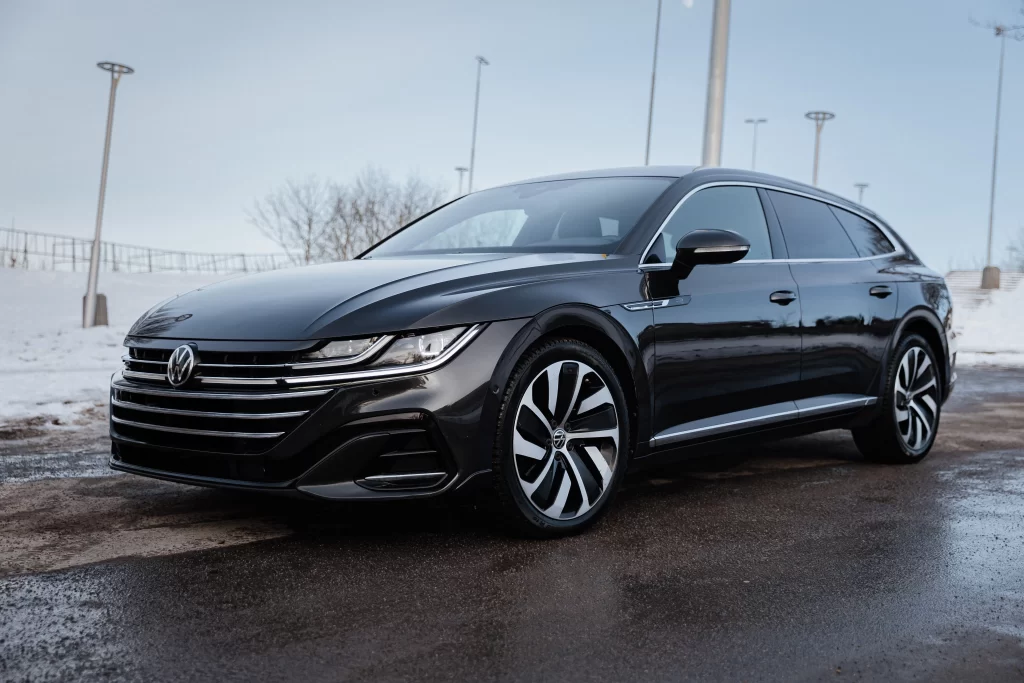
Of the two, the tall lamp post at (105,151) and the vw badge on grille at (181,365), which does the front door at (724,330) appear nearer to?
the vw badge on grille at (181,365)

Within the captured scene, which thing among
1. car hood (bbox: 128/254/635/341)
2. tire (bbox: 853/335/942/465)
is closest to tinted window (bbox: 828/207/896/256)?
tire (bbox: 853/335/942/465)

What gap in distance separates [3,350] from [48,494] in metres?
12.2

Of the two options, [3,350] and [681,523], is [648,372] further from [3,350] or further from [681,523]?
[3,350]

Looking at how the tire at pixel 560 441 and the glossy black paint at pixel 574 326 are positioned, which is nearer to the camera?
the glossy black paint at pixel 574 326

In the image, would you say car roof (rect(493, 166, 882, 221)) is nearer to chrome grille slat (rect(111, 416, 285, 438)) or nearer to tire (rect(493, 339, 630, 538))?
tire (rect(493, 339, 630, 538))

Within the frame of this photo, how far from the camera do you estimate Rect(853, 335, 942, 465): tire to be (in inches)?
239

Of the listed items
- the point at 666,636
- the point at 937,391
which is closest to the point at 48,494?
the point at 666,636

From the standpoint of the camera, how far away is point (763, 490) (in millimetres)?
5340

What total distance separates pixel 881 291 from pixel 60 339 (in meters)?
14.9

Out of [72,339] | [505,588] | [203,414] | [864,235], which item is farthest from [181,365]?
[72,339]

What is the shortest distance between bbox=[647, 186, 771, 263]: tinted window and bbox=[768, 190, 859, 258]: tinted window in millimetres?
206

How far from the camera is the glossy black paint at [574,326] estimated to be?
3.63m

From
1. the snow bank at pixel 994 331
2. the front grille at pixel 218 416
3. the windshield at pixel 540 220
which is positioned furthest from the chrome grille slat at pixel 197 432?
the snow bank at pixel 994 331

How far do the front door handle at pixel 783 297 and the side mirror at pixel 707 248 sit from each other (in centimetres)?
59
